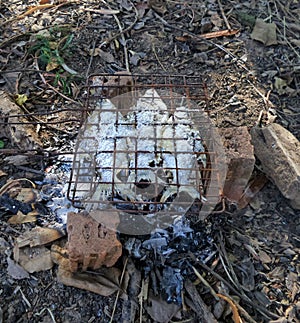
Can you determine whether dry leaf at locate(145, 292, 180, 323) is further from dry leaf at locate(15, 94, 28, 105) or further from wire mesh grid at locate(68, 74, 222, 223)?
dry leaf at locate(15, 94, 28, 105)

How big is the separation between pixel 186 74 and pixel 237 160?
115 centimetres

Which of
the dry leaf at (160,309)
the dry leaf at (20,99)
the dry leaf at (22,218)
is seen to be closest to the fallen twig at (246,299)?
the dry leaf at (160,309)

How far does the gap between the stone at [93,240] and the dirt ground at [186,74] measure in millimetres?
137

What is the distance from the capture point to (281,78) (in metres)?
3.08

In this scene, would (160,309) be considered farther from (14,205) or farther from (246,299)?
(14,205)

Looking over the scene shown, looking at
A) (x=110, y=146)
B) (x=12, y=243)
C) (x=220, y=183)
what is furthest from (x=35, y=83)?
(x=220, y=183)

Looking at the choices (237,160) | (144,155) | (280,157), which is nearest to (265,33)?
(280,157)

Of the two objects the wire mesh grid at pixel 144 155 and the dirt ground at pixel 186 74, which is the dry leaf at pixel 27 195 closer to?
the dirt ground at pixel 186 74

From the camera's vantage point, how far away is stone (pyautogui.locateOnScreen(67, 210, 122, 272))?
185 centimetres

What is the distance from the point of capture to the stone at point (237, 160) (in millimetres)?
2123

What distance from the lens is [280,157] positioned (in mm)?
2365

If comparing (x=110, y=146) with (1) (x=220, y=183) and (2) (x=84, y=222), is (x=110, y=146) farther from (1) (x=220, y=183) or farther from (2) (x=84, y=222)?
(1) (x=220, y=183)

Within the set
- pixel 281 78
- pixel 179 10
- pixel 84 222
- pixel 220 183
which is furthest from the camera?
pixel 179 10

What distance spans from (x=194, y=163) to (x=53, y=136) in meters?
0.94
